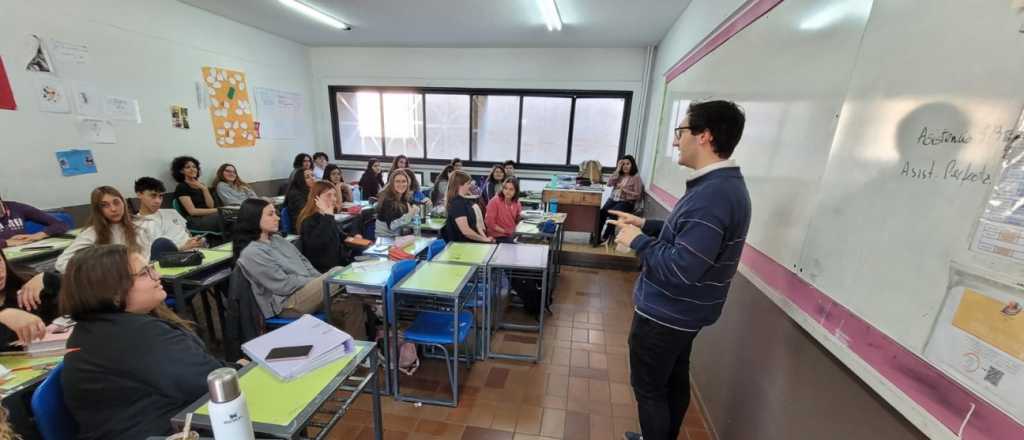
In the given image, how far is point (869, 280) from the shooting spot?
964mm

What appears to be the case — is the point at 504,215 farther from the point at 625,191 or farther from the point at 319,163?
the point at 319,163

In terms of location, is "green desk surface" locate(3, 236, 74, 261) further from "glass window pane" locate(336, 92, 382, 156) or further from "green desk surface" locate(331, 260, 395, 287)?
"glass window pane" locate(336, 92, 382, 156)

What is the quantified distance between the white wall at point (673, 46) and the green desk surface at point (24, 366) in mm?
3892

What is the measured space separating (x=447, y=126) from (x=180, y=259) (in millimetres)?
4797

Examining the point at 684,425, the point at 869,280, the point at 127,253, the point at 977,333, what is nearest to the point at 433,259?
the point at 127,253

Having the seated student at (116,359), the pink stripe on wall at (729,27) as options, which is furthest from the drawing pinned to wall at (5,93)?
the pink stripe on wall at (729,27)

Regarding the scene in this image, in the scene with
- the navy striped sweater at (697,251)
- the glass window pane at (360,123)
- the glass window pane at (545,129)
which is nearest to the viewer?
the navy striped sweater at (697,251)

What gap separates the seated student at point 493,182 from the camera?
A: 17.2ft

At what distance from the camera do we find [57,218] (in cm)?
305

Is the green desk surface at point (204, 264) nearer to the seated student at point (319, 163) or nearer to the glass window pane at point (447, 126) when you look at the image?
the seated student at point (319, 163)

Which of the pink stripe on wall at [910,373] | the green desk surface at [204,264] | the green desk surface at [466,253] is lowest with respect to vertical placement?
the green desk surface at [204,264]

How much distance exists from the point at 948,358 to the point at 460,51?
651 centimetres

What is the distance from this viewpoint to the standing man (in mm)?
1185

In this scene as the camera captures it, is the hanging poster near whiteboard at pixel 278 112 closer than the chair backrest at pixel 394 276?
No
